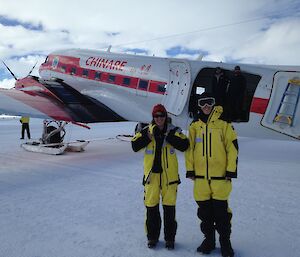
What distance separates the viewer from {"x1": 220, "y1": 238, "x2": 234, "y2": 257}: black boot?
3.57m

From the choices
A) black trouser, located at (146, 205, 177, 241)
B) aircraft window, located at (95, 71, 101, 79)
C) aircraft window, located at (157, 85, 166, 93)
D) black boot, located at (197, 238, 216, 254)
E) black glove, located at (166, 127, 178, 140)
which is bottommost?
black boot, located at (197, 238, 216, 254)

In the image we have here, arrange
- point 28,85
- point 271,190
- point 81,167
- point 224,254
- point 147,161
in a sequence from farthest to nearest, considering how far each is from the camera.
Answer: point 28,85
point 81,167
point 271,190
point 147,161
point 224,254

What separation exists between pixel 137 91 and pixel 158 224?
758cm

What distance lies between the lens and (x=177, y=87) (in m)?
9.86

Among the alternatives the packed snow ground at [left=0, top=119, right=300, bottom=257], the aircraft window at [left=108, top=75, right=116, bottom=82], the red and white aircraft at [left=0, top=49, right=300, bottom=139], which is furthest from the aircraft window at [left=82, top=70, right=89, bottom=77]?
the packed snow ground at [left=0, top=119, right=300, bottom=257]

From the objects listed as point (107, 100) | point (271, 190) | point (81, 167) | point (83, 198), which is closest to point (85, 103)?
point (107, 100)

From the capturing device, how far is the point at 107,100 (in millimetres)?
11906

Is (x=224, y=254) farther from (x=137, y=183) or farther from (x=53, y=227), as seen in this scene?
(x=137, y=183)

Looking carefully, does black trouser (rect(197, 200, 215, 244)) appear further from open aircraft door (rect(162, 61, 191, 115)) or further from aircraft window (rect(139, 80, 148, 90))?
aircraft window (rect(139, 80, 148, 90))

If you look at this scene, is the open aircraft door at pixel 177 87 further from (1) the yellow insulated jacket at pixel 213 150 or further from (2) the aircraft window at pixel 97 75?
(1) the yellow insulated jacket at pixel 213 150

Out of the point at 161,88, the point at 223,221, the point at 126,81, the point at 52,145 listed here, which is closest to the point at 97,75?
the point at 126,81

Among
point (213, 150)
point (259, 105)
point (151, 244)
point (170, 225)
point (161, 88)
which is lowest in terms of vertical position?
point (151, 244)

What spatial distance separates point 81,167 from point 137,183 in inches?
87.6

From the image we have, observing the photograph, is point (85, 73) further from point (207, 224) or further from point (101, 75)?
point (207, 224)
